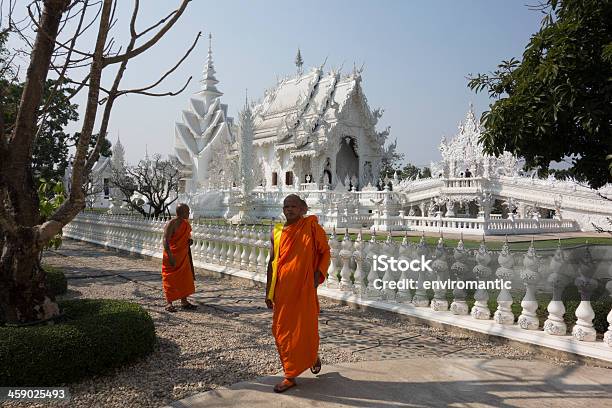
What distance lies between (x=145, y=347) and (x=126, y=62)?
2.54 metres

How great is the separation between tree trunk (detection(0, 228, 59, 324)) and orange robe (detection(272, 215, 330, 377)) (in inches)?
88.1

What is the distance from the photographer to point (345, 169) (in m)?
35.1

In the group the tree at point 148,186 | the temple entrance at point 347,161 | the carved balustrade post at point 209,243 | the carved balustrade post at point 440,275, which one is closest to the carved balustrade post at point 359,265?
the carved balustrade post at point 440,275

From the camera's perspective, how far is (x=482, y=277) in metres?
4.93

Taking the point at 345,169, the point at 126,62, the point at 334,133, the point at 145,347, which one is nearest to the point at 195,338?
the point at 145,347

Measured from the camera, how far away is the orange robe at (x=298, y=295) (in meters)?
3.56

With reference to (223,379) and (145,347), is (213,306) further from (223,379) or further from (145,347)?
(223,379)

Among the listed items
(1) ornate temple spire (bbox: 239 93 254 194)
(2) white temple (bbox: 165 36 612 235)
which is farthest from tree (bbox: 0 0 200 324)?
(1) ornate temple spire (bbox: 239 93 254 194)

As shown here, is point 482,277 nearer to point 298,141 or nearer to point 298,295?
point 298,295

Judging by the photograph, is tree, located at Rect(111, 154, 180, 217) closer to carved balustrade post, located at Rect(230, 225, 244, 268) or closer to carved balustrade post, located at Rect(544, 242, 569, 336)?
carved balustrade post, located at Rect(230, 225, 244, 268)

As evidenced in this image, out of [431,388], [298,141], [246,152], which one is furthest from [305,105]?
[431,388]

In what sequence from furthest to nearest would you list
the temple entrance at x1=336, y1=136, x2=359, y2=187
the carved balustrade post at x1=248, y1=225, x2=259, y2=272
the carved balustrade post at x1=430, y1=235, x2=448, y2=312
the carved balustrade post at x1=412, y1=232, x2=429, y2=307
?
the temple entrance at x1=336, y1=136, x2=359, y2=187 → the carved balustrade post at x1=248, y1=225, x2=259, y2=272 → the carved balustrade post at x1=412, y1=232, x2=429, y2=307 → the carved balustrade post at x1=430, y1=235, x2=448, y2=312

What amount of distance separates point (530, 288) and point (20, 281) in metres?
4.86

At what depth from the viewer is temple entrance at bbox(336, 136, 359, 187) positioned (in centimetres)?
3453
